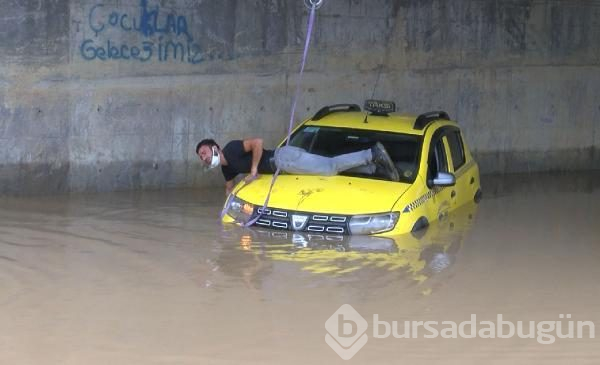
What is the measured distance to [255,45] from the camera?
52.2 feet

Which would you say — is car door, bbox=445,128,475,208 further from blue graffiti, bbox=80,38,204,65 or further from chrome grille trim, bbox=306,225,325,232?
blue graffiti, bbox=80,38,204,65

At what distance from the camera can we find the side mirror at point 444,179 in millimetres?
11828

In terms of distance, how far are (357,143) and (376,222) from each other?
1602mm

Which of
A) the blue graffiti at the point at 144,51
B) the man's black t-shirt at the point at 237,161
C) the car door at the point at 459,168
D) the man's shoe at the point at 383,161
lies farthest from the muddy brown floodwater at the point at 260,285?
the blue graffiti at the point at 144,51

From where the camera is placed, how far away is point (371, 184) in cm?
1161

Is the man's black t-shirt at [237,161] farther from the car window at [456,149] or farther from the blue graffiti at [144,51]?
the blue graffiti at [144,51]

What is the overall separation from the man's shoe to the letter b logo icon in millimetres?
3465

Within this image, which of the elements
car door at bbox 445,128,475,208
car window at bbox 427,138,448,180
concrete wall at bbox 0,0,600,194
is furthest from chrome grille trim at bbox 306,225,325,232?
concrete wall at bbox 0,0,600,194

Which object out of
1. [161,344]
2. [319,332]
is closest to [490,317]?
[319,332]

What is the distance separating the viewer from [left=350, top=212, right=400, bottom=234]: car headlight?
437 inches

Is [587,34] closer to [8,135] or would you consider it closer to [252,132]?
[252,132]

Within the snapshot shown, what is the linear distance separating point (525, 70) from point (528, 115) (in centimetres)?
77

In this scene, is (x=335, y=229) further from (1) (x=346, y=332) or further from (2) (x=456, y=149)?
(1) (x=346, y=332)

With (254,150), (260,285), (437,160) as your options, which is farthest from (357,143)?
(260,285)
